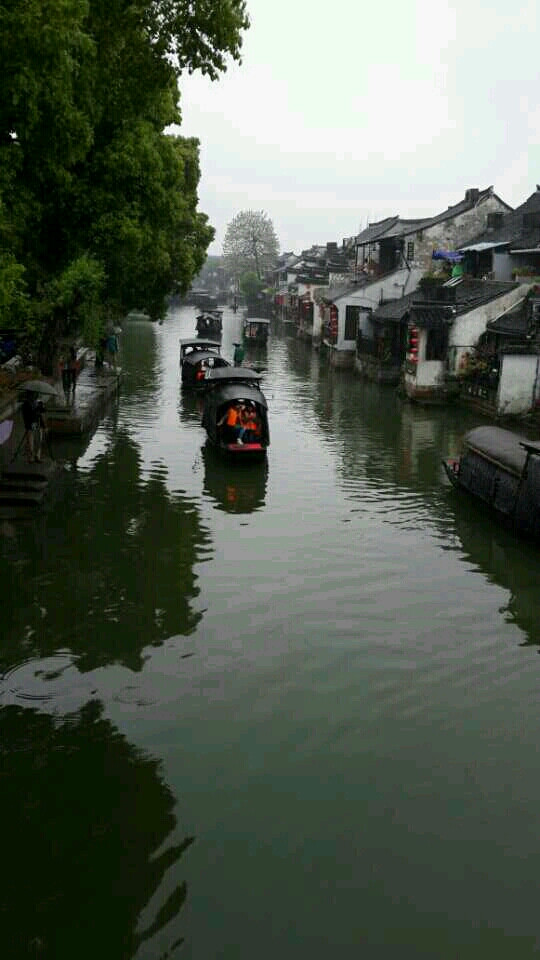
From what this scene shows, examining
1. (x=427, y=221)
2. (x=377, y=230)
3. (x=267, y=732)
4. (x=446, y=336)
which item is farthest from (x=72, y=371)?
(x=377, y=230)

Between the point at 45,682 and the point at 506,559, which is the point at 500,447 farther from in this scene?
the point at 45,682

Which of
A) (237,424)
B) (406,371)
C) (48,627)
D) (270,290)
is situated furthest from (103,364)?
(270,290)

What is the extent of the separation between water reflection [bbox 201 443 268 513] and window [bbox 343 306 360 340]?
26.2 meters

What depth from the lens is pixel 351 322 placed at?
48.8 metres

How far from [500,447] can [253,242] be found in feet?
366

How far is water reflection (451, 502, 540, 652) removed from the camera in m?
13.3

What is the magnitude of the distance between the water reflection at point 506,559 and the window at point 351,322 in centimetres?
3064

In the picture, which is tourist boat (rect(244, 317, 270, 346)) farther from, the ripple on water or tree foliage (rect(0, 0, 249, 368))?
the ripple on water

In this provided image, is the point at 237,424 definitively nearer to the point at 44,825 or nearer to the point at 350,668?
the point at 350,668

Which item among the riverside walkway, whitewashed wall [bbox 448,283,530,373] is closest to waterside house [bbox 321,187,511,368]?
whitewashed wall [bbox 448,283,530,373]

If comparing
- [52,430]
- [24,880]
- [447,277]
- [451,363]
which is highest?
[447,277]

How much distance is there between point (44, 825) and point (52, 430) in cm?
1869

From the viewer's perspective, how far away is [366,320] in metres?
48.0

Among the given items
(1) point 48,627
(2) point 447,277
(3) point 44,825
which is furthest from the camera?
(2) point 447,277
